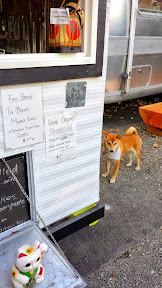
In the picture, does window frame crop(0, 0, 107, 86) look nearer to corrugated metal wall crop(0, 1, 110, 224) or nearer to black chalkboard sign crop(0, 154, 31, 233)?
corrugated metal wall crop(0, 1, 110, 224)

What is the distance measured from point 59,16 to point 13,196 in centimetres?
161

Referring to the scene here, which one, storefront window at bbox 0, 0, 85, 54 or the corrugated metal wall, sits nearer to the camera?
storefront window at bbox 0, 0, 85, 54

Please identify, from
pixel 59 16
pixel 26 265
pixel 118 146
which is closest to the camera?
pixel 26 265

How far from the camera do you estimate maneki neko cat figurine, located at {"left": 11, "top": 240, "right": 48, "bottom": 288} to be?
1.80 meters

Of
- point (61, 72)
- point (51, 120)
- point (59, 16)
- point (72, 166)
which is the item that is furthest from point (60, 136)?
Result: point (59, 16)

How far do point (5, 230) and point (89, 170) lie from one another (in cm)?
106

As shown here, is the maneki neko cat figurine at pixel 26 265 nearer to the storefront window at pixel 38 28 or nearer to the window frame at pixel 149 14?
the storefront window at pixel 38 28

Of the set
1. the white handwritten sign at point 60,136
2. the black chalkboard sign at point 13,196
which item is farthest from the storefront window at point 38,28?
the black chalkboard sign at point 13,196

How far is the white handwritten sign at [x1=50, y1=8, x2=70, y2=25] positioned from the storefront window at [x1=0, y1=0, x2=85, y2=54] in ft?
0.09

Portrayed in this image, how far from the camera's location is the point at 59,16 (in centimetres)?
201

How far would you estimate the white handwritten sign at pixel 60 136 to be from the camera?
2348 millimetres

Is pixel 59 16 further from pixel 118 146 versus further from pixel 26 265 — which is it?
pixel 118 146

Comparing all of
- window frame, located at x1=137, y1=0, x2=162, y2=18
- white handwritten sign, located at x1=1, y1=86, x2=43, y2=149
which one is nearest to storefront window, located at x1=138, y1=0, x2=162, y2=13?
window frame, located at x1=137, y1=0, x2=162, y2=18

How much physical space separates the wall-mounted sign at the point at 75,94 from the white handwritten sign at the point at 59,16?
1.67 feet
